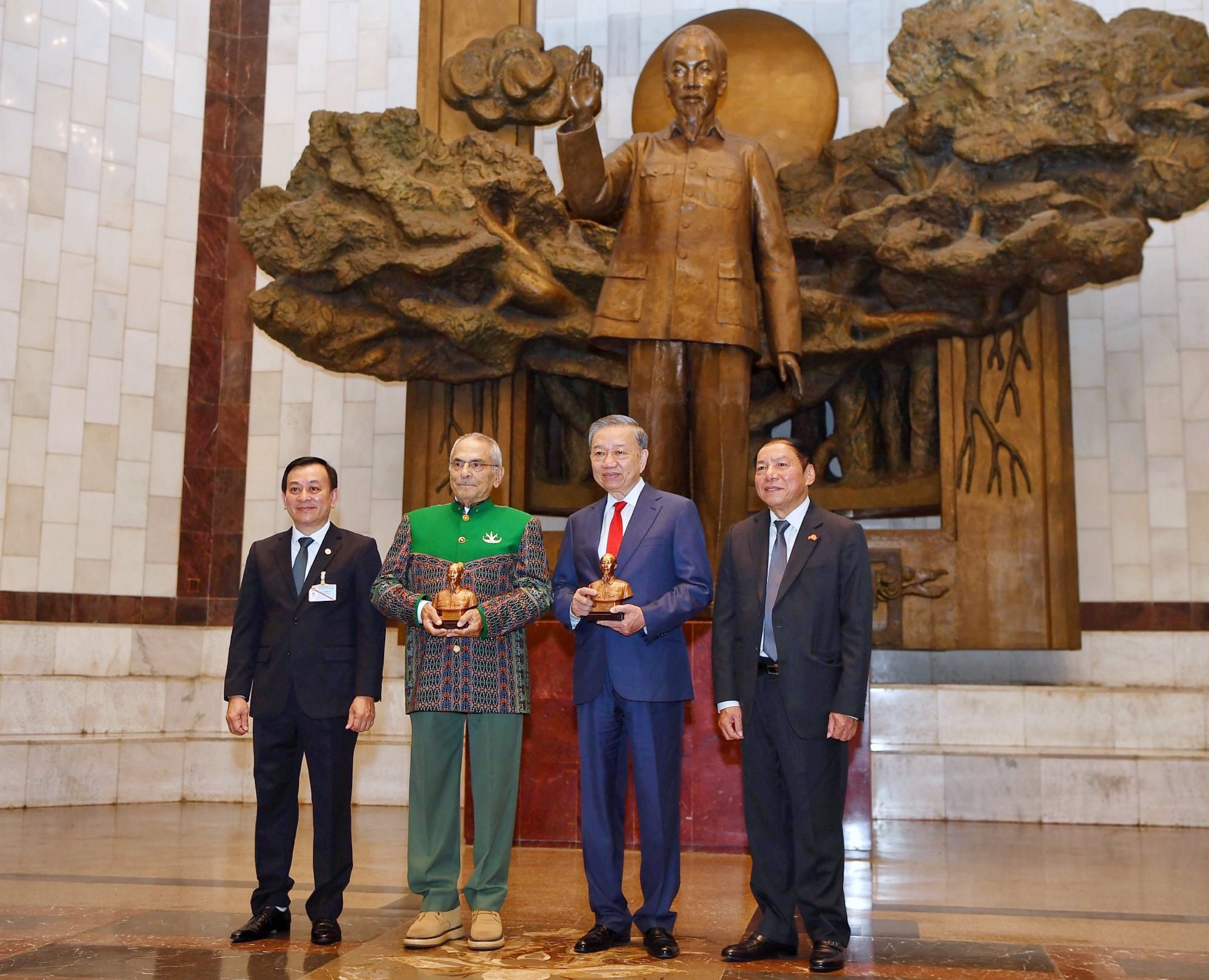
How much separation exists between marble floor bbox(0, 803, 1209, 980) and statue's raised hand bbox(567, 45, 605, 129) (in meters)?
3.73

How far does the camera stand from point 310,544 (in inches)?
191

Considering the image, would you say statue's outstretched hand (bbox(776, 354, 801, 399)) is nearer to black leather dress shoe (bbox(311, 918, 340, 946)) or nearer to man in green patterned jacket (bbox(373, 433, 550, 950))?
man in green patterned jacket (bbox(373, 433, 550, 950))

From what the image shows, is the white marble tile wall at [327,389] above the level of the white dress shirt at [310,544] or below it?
above

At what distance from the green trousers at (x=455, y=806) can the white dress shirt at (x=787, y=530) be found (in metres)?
0.79

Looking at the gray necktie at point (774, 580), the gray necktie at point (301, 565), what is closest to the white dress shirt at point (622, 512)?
the gray necktie at point (774, 580)

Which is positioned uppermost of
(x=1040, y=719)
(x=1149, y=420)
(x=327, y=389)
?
(x=327, y=389)

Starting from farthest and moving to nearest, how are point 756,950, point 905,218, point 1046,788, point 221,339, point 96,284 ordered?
point 221,339, point 96,284, point 905,218, point 1046,788, point 756,950

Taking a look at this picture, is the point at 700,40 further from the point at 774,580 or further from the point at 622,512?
the point at 774,580

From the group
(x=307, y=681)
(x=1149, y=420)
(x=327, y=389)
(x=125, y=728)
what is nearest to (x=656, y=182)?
(x=307, y=681)

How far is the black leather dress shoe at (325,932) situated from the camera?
174 inches

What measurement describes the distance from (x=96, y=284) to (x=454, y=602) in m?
7.26

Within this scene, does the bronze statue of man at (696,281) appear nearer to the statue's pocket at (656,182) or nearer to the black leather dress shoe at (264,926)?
the statue's pocket at (656,182)

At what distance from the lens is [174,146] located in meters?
11.0

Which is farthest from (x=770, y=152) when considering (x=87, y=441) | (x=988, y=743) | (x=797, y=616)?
(x=797, y=616)
